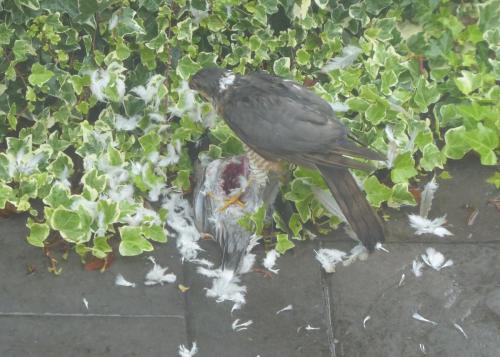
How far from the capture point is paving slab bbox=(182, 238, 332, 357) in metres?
3.17

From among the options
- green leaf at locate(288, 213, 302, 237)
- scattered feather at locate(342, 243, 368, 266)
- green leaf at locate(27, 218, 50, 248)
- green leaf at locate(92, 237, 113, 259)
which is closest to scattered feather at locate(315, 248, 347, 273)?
scattered feather at locate(342, 243, 368, 266)

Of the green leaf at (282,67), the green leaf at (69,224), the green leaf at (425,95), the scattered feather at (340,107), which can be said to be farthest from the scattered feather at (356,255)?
the green leaf at (69,224)

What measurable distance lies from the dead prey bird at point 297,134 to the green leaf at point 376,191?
0.24 m

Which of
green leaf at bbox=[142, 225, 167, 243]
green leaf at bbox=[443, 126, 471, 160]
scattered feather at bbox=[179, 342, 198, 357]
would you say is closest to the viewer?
scattered feather at bbox=[179, 342, 198, 357]

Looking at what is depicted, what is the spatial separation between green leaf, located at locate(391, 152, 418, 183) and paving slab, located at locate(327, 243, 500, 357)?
313mm

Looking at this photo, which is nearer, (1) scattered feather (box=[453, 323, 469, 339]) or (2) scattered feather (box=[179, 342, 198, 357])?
(2) scattered feather (box=[179, 342, 198, 357])

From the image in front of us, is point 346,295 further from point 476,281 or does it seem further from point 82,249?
point 82,249

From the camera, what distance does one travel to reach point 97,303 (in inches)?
130

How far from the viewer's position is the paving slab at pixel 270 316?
3.17 metres

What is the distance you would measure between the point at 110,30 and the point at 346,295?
1765 mm

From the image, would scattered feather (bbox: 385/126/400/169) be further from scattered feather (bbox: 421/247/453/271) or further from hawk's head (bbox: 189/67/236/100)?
hawk's head (bbox: 189/67/236/100)

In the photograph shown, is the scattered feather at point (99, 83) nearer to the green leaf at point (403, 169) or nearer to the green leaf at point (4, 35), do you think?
the green leaf at point (4, 35)

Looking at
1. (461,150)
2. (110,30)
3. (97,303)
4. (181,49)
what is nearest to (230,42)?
(181,49)

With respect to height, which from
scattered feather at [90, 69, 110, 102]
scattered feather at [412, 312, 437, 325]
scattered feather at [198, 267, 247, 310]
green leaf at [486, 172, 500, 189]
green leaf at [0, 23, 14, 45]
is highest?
green leaf at [0, 23, 14, 45]
